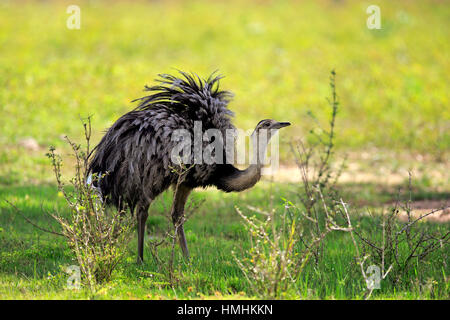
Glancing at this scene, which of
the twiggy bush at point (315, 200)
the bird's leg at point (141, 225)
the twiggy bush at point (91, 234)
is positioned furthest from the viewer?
the bird's leg at point (141, 225)

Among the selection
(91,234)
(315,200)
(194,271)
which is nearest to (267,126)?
(315,200)

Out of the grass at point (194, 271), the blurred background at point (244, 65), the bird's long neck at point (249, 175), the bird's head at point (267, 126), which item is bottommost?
the grass at point (194, 271)

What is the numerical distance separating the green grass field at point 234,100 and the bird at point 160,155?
389 millimetres

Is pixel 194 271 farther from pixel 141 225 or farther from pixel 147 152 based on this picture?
pixel 147 152

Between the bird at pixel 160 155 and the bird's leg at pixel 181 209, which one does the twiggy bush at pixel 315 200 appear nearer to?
the bird at pixel 160 155

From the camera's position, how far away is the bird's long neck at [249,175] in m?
6.48

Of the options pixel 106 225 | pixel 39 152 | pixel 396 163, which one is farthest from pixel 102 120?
pixel 106 225

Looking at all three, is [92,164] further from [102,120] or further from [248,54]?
[248,54]

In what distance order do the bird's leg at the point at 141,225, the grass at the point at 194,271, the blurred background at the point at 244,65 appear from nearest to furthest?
the grass at the point at 194,271
the bird's leg at the point at 141,225
the blurred background at the point at 244,65

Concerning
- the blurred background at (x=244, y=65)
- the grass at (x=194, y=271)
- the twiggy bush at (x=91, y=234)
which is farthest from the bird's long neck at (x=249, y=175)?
the blurred background at (x=244, y=65)

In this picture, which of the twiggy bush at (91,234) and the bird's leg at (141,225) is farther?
the bird's leg at (141,225)

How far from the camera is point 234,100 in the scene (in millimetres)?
11719

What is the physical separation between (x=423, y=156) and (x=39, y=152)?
7986mm

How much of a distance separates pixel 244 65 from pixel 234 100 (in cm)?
766
